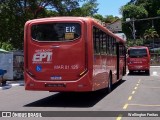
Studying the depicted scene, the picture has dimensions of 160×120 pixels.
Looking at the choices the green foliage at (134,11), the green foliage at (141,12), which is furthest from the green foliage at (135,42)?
the green foliage at (134,11)

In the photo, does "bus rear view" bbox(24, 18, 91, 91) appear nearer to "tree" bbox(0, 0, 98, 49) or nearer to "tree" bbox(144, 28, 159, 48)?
"tree" bbox(0, 0, 98, 49)

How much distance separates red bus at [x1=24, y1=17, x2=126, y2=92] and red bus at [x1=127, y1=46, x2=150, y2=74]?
899 inches

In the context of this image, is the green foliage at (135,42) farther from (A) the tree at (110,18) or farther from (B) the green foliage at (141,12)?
(A) the tree at (110,18)

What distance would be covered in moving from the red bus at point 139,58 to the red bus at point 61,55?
22.8 meters

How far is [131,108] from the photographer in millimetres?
13039

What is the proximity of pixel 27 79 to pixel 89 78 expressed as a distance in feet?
7.58

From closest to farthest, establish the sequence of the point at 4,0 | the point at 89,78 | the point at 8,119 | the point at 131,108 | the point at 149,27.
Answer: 1. the point at 8,119
2. the point at 131,108
3. the point at 89,78
4. the point at 4,0
5. the point at 149,27

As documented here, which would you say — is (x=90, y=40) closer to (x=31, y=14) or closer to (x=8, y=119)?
(x=8, y=119)

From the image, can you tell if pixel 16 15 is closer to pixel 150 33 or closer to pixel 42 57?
pixel 42 57

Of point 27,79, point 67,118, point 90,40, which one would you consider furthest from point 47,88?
point 67,118

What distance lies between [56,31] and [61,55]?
0.94 metres

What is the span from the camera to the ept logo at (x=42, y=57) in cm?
1430

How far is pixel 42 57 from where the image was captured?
1434 cm

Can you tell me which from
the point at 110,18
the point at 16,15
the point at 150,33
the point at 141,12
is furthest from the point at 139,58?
the point at 110,18
